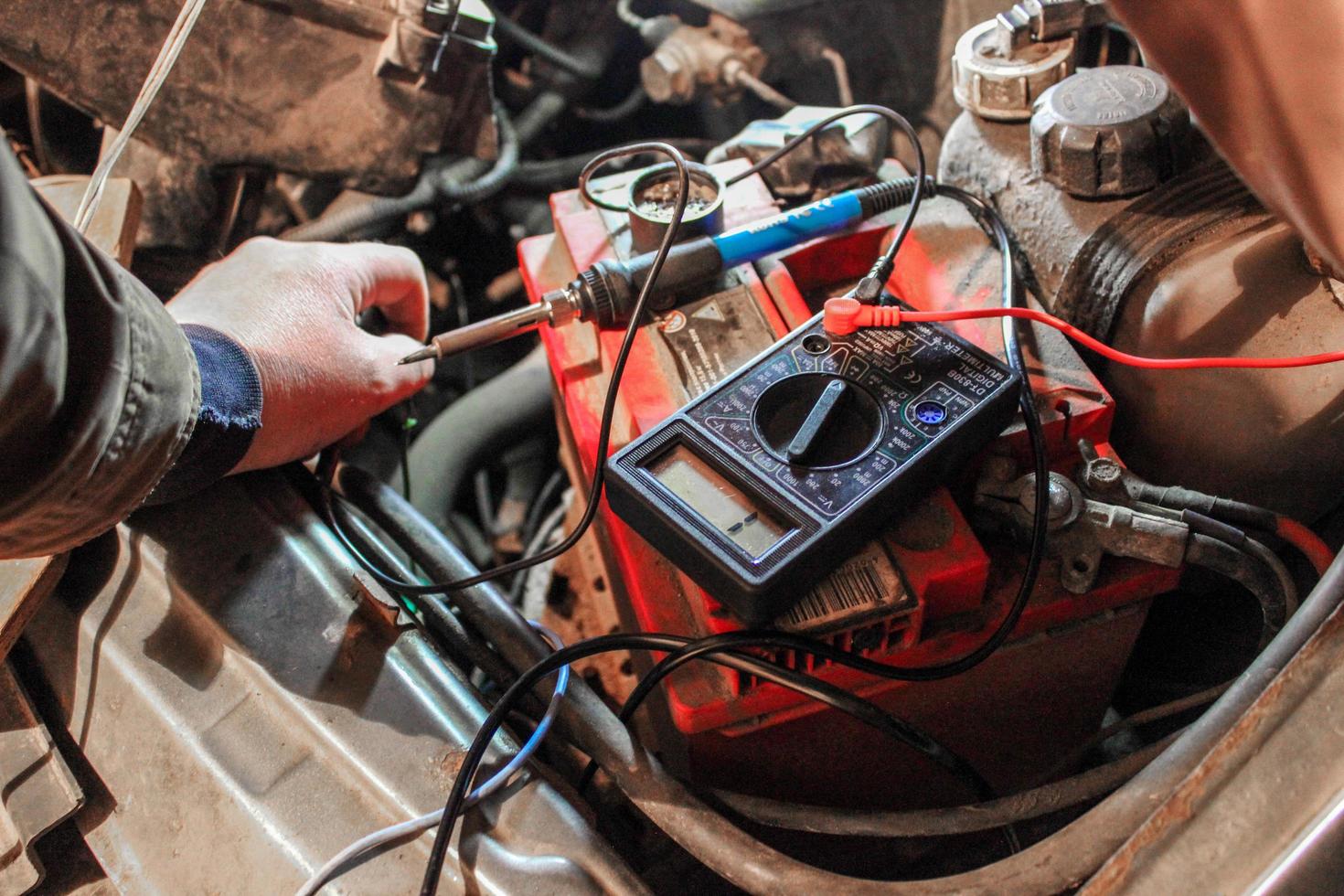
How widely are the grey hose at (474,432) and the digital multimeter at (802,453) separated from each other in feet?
1.82

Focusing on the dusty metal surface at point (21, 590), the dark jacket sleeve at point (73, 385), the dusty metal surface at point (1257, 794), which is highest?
the dark jacket sleeve at point (73, 385)

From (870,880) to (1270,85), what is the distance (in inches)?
17.5

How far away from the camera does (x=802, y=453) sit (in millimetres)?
608

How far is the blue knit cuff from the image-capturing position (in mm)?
676

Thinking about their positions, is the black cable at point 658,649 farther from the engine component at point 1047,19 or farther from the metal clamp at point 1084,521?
the engine component at point 1047,19

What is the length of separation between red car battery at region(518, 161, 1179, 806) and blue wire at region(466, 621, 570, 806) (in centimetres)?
7

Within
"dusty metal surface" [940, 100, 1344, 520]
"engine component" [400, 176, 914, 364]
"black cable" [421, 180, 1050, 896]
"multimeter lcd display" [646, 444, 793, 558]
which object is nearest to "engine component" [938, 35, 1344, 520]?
"dusty metal surface" [940, 100, 1344, 520]

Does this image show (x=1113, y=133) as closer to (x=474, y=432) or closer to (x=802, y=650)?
(x=802, y=650)

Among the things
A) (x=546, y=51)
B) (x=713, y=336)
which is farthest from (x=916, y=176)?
(x=546, y=51)

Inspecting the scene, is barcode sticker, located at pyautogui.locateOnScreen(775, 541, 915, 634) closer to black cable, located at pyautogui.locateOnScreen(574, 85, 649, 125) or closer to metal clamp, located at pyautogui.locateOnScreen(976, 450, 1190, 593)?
metal clamp, located at pyautogui.locateOnScreen(976, 450, 1190, 593)

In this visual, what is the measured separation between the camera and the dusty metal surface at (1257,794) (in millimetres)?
409

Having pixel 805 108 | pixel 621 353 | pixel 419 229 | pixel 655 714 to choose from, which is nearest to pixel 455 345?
pixel 621 353

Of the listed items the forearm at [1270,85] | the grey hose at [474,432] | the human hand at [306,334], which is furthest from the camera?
the grey hose at [474,432]

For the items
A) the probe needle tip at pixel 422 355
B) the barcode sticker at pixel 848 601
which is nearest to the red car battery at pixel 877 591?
the barcode sticker at pixel 848 601
